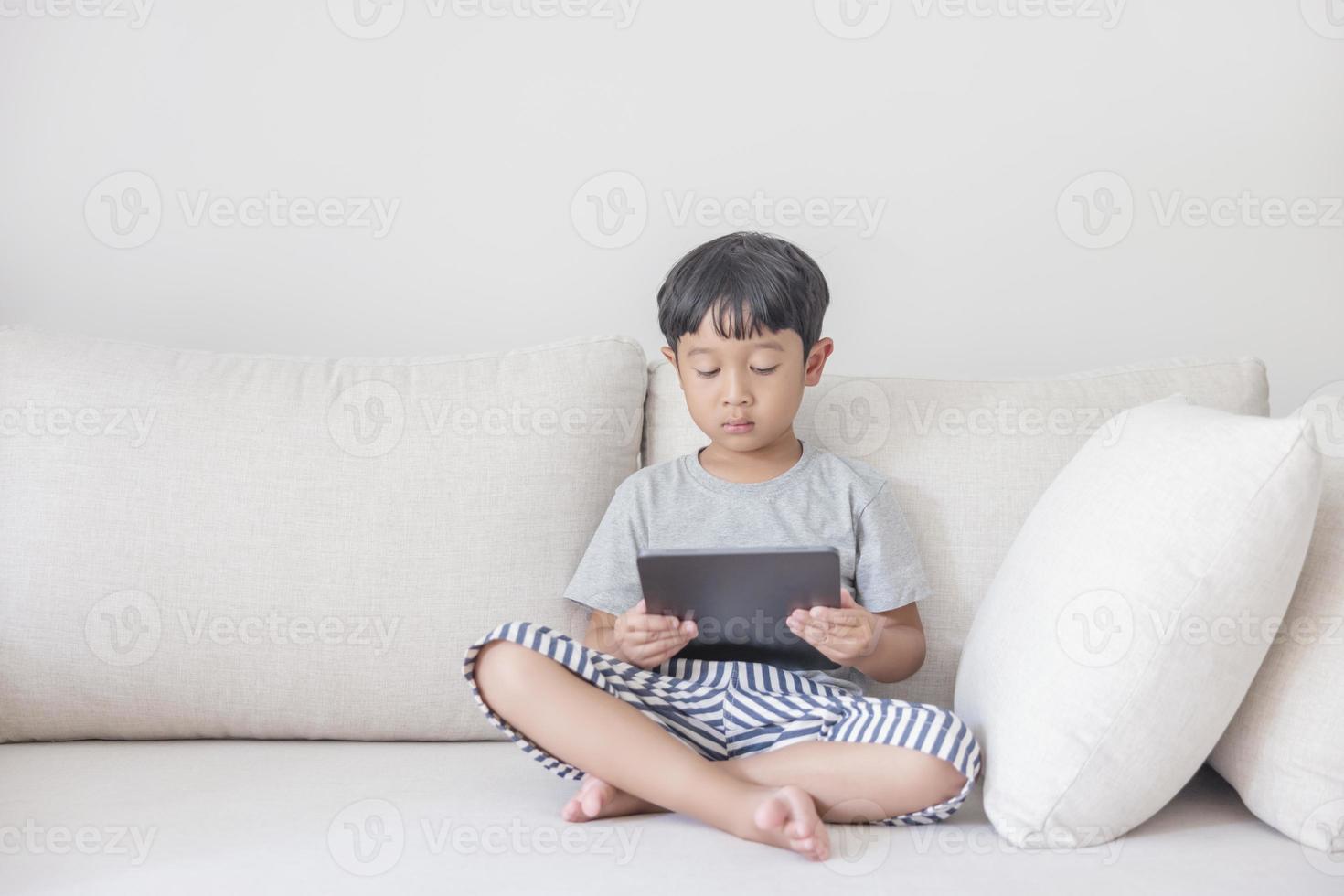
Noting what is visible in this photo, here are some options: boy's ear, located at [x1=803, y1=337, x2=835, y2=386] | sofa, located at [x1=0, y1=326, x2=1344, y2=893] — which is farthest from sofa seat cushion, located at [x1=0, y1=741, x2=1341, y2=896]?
boy's ear, located at [x1=803, y1=337, x2=835, y2=386]

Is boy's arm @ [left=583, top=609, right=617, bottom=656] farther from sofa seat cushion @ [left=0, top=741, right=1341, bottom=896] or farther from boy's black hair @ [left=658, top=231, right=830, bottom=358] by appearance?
boy's black hair @ [left=658, top=231, right=830, bottom=358]

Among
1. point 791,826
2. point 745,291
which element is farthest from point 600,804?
point 745,291

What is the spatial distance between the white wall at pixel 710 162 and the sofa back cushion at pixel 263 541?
0.42 m

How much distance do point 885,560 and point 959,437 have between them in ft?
0.72

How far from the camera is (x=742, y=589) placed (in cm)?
125

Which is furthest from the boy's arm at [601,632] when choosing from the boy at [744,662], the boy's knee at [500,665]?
the boy's knee at [500,665]

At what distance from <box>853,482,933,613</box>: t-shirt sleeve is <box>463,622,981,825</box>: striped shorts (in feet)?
0.44

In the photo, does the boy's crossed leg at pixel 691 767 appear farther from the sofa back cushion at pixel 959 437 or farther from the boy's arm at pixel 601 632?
the sofa back cushion at pixel 959 437

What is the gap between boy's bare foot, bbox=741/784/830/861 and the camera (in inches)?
42.5

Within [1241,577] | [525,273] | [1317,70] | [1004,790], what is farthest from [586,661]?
[1317,70]

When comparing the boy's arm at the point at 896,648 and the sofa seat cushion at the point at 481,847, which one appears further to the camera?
the boy's arm at the point at 896,648

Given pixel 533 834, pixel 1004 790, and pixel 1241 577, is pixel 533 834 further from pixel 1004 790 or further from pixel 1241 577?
pixel 1241 577

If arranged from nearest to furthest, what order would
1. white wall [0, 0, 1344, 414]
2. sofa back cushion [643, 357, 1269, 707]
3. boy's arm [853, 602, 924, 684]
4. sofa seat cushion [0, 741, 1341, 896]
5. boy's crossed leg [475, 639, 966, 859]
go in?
1. sofa seat cushion [0, 741, 1341, 896]
2. boy's crossed leg [475, 639, 966, 859]
3. boy's arm [853, 602, 924, 684]
4. sofa back cushion [643, 357, 1269, 707]
5. white wall [0, 0, 1344, 414]

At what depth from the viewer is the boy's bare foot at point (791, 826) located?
108cm
